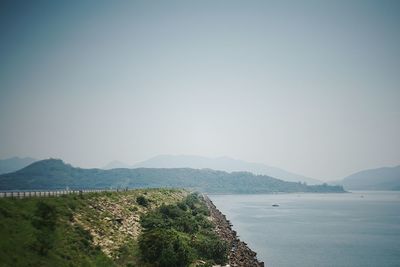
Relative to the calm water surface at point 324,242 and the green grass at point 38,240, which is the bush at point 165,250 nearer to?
the green grass at point 38,240

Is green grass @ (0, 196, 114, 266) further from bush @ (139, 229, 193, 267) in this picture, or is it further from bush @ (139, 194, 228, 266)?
bush @ (139, 194, 228, 266)

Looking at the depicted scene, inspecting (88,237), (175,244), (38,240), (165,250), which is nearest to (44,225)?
(38,240)

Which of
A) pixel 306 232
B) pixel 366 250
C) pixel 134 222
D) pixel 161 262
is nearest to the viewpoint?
pixel 161 262

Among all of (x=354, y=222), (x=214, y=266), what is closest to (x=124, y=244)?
(x=214, y=266)

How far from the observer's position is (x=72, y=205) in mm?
49656

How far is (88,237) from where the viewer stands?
1689 inches

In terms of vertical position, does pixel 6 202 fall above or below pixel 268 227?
above

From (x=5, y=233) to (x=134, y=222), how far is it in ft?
93.0

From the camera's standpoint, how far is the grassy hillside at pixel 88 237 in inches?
1334

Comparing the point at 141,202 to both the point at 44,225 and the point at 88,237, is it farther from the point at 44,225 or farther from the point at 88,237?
the point at 44,225

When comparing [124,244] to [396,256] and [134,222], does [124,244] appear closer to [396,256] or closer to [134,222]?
[134,222]

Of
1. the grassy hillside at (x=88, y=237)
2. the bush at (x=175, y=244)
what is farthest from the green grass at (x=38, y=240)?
the bush at (x=175, y=244)

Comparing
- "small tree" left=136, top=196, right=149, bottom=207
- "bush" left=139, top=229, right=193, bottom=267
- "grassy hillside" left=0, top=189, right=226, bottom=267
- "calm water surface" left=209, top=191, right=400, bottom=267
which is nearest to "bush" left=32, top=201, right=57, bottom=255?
"grassy hillside" left=0, top=189, right=226, bottom=267

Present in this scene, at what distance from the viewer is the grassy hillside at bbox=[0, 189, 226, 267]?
1334 inches
